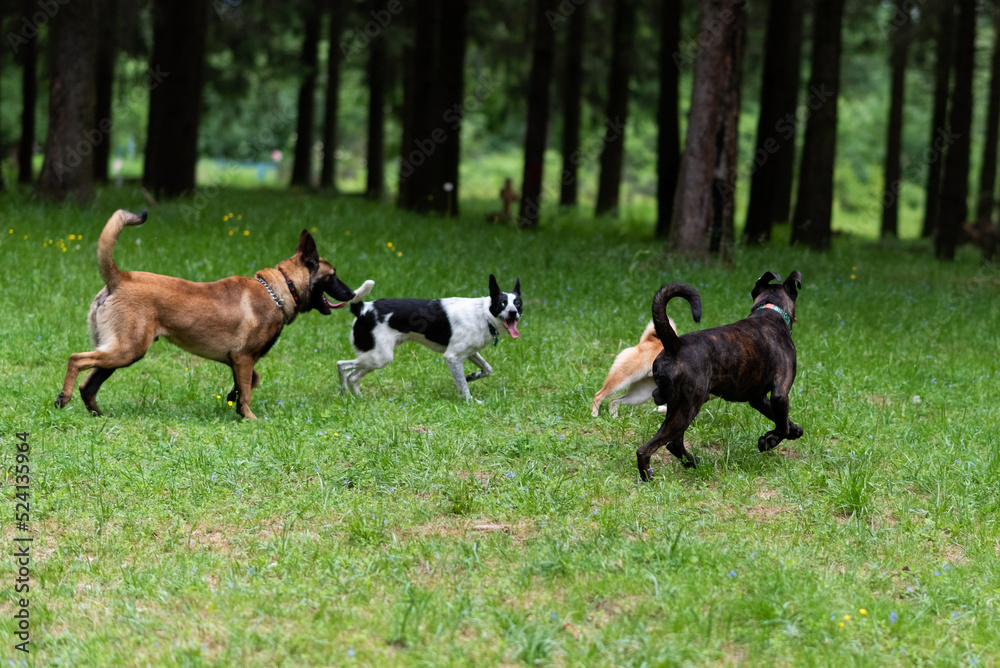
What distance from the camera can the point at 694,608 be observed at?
4.59 meters

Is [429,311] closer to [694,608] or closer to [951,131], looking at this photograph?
[694,608]

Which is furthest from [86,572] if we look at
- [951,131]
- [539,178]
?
[951,131]

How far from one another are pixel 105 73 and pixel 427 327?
2193 centimetres

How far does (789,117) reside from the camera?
2106cm

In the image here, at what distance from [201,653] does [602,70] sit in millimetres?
27206

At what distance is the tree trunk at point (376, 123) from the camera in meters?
28.0

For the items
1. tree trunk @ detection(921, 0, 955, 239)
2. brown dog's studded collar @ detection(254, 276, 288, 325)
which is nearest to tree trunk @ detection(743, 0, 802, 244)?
Answer: tree trunk @ detection(921, 0, 955, 239)

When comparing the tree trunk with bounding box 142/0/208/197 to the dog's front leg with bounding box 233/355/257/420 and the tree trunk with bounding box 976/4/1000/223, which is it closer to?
the dog's front leg with bounding box 233/355/257/420

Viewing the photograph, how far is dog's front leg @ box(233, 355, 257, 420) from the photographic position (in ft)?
25.3

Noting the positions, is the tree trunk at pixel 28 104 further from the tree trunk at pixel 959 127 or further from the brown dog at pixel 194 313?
the tree trunk at pixel 959 127

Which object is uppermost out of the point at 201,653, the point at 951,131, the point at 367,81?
the point at 367,81

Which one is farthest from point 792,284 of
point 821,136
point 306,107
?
point 306,107

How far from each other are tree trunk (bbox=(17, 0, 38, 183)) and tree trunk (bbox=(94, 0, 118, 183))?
1.50 meters

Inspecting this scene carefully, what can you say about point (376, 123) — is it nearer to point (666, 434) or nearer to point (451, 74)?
point (451, 74)
